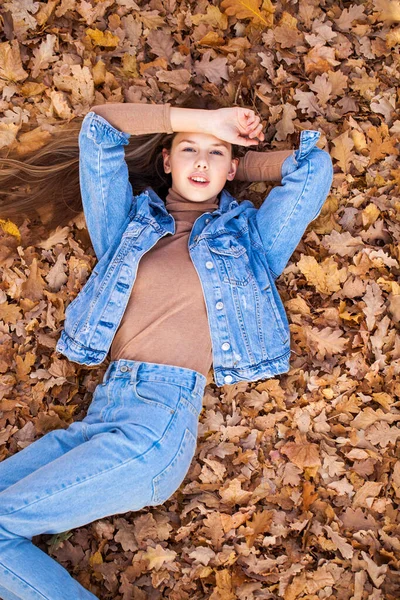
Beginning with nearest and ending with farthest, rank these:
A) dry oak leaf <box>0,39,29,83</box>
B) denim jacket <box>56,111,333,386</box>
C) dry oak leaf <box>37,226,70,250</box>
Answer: denim jacket <box>56,111,333,386</box>
dry oak leaf <box>37,226,70,250</box>
dry oak leaf <box>0,39,29,83</box>

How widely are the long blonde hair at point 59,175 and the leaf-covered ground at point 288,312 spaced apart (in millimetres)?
127

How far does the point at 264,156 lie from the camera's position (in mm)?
3738

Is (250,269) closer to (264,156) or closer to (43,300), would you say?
(264,156)

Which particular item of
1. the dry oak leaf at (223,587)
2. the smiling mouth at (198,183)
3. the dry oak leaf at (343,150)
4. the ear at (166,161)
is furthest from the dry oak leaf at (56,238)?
the dry oak leaf at (223,587)

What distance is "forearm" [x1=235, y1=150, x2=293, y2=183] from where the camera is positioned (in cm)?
365

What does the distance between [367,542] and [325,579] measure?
32 cm

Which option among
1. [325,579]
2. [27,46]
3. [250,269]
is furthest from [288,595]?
[27,46]

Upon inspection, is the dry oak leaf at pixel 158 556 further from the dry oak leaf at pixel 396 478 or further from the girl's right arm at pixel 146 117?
the girl's right arm at pixel 146 117

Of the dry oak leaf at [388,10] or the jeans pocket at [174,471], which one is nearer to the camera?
the jeans pocket at [174,471]

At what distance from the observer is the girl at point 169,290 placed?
3.25 meters

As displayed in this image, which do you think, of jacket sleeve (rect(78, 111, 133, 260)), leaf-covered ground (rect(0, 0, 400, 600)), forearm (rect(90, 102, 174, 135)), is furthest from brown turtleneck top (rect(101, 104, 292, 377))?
leaf-covered ground (rect(0, 0, 400, 600))

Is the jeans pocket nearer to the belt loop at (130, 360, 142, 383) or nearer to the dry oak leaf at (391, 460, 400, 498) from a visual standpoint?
the belt loop at (130, 360, 142, 383)

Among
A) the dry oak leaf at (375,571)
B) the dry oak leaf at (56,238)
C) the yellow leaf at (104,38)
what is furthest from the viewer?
the yellow leaf at (104,38)

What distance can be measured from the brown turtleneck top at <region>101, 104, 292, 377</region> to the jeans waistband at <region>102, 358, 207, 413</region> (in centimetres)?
5
